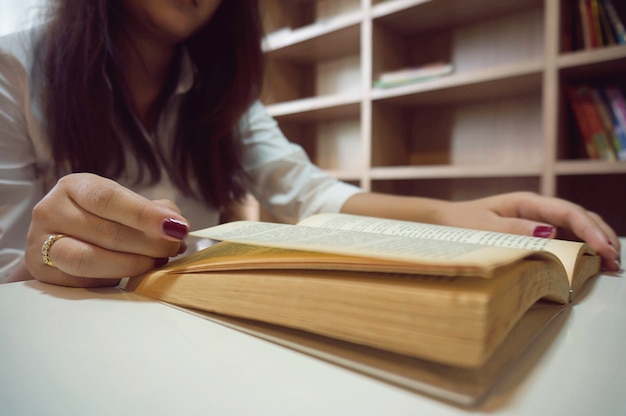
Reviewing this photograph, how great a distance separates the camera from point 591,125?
1.25 metres

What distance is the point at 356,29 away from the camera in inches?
68.4

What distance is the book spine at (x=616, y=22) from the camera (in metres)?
1.15

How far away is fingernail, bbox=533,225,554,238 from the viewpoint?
1.61ft

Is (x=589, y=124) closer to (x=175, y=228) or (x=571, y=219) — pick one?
(x=571, y=219)

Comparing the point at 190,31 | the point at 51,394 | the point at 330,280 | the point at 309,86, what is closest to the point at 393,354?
the point at 330,280

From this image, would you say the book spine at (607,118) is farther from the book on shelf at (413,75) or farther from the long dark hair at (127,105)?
the long dark hair at (127,105)

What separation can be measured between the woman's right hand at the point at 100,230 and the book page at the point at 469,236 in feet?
0.71

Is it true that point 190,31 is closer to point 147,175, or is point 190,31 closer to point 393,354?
point 147,175

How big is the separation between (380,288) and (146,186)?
2.41 feet

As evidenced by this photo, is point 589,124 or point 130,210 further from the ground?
point 589,124

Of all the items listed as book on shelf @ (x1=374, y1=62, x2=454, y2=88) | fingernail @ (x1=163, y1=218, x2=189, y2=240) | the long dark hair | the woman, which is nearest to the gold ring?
the woman

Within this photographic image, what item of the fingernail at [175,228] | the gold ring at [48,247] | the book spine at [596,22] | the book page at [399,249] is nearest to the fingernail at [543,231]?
the book page at [399,249]

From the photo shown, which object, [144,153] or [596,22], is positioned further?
[596,22]

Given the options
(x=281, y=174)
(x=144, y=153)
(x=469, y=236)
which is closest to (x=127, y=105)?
(x=144, y=153)
